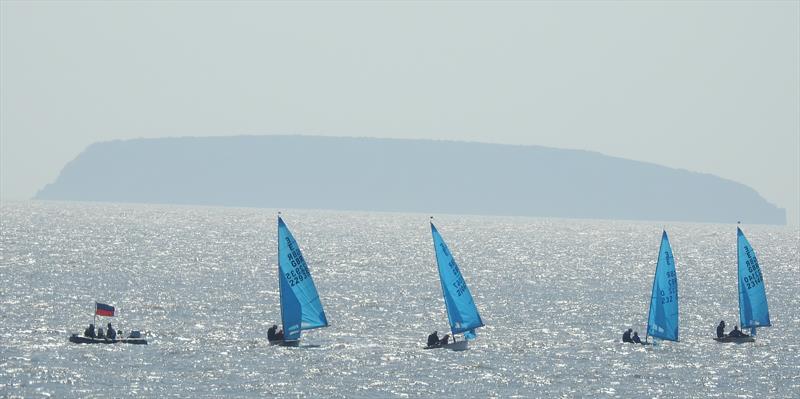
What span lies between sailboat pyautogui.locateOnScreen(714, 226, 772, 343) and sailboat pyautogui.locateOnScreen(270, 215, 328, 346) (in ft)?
71.5

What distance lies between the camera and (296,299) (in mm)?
70500

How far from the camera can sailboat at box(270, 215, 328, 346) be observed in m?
70.3

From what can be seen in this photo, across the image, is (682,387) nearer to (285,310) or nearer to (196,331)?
(285,310)

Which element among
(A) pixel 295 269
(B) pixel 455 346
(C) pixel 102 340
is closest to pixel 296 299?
(A) pixel 295 269

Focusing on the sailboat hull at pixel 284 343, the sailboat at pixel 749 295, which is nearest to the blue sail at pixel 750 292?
the sailboat at pixel 749 295

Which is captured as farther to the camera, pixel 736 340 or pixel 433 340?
pixel 736 340

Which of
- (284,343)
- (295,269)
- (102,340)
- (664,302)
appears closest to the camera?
(102,340)

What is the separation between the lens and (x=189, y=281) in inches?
4473

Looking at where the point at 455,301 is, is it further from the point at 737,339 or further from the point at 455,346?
the point at 737,339

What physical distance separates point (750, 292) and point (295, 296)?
2450 centimetres

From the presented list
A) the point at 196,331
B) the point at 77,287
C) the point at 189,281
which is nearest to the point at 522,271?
the point at 189,281

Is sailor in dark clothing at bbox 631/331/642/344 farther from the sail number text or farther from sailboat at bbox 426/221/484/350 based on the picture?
the sail number text

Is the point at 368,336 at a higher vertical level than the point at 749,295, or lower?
lower

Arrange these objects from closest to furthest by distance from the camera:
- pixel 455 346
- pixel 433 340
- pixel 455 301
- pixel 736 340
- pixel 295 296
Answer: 1. pixel 295 296
2. pixel 455 301
3. pixel 455 346
4. pixel 433 340
5. pixel 736 340
